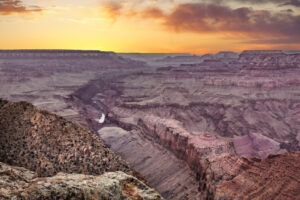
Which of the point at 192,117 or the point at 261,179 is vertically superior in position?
the point at 261,179

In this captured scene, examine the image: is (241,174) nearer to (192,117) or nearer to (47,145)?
(47,145)

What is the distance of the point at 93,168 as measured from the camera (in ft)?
43.6

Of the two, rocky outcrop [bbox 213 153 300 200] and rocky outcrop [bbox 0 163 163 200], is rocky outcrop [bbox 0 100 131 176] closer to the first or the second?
rocky outcrop [bbox 0 163 163 200]

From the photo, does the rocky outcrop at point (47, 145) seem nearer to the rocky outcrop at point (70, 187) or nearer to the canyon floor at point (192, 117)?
the rocky outcrop at point (70, 187)

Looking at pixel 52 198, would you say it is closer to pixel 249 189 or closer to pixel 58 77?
pixel 249 189

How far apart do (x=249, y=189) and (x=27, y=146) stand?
1579 centimetres

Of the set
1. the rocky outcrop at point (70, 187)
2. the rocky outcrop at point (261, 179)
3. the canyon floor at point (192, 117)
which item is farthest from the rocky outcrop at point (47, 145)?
the canyon floor at point (192, 117)

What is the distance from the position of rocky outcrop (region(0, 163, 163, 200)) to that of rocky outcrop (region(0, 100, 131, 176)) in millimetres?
3020

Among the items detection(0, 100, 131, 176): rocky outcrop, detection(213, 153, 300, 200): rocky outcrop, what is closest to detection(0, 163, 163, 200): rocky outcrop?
detection(0, 100, 131, 176): rocky outcrop

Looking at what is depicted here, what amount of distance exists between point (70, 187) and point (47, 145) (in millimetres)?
6634

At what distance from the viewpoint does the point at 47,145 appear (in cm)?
1379

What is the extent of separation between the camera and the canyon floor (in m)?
22.1

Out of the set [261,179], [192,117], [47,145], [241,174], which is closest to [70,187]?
[47,145]

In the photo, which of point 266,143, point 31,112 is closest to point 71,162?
point 31,112
